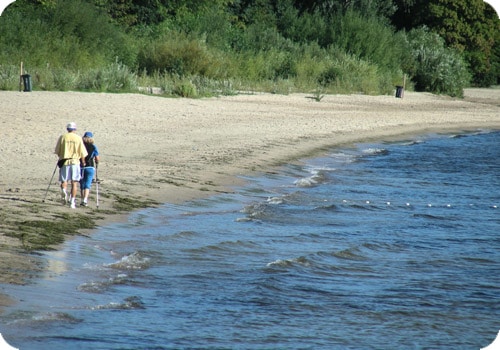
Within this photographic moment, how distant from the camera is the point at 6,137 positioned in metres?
20.0

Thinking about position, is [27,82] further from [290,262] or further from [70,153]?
[290,262]

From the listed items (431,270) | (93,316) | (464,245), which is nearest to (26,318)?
(93,316)

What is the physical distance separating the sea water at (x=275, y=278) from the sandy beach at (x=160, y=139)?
71cm

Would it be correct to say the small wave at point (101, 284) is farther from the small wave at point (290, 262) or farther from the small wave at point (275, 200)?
the small wave at point (275, 200)

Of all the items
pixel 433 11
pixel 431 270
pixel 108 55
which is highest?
pixel 433 11

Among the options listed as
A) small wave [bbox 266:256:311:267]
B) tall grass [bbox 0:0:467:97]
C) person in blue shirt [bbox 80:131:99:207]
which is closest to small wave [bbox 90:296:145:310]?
small wave [bbox 266:256:311:267]

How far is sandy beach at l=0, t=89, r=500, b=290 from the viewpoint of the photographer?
13.8m

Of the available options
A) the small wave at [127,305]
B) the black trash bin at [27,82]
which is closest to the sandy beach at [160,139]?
the black trash bin at [27,82]

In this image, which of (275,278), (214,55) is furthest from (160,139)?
(214,55)

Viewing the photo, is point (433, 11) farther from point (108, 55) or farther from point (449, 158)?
point (449, 158)

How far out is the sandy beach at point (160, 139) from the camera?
1377cm

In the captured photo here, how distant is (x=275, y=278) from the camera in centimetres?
1112

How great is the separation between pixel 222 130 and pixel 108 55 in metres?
14.6

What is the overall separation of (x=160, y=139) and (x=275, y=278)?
1216cm
